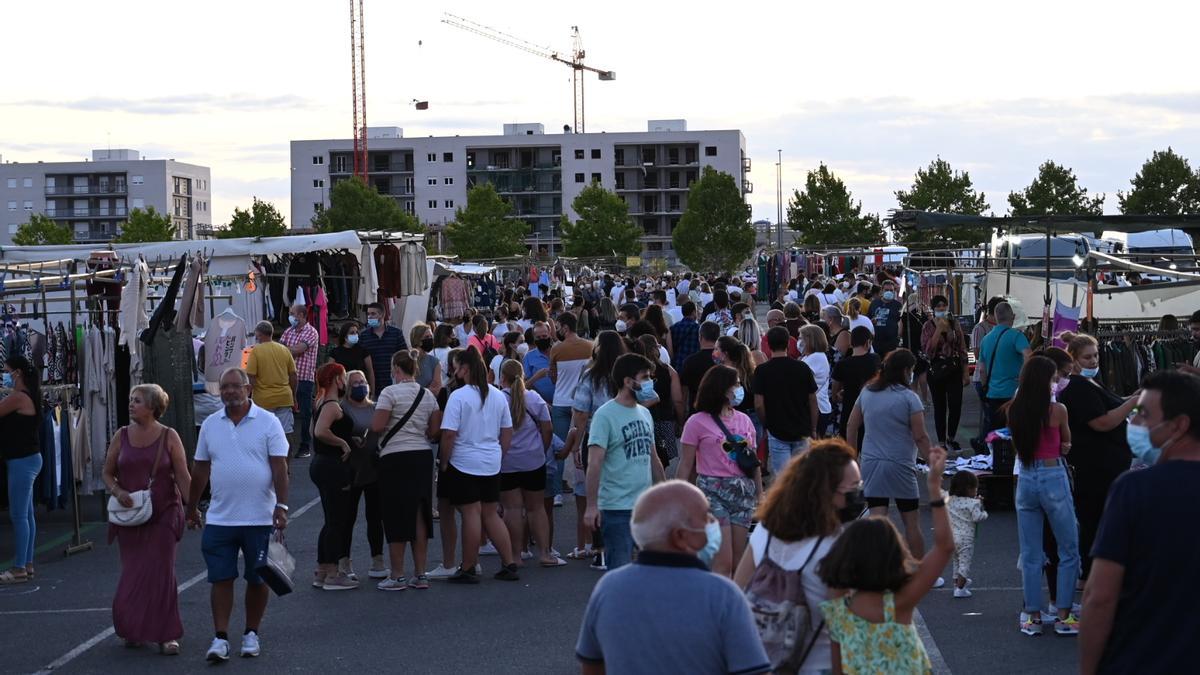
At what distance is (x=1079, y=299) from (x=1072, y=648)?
13275mm

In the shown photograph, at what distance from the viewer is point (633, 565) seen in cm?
436

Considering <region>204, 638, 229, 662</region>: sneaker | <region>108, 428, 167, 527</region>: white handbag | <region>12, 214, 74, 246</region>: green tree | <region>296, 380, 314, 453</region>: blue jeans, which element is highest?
<region>12, 214, 74, 246</region>: green tree

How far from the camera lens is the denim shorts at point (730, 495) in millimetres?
8422

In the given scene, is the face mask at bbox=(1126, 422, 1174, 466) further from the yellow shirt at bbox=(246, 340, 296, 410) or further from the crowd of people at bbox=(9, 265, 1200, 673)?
the yellow shirt at bbox=(246, 340, 296, 410)

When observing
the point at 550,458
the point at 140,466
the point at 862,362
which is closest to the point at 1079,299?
the point at 862,362

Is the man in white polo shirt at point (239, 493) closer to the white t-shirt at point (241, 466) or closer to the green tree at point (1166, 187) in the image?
Result: the white t-shirt at point (241, 466)

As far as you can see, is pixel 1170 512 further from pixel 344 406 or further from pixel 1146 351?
pixel 1146 351

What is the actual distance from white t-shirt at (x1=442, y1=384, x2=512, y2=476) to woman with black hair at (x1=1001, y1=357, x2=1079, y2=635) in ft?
12.0

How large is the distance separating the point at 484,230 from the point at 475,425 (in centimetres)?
8122

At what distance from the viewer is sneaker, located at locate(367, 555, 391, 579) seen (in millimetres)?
10906

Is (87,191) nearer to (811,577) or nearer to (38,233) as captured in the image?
(38,233)

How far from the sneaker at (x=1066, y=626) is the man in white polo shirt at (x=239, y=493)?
464 cm

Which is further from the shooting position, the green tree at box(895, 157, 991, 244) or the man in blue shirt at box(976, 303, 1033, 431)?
the green tree at box(895, 157, 991, 244)

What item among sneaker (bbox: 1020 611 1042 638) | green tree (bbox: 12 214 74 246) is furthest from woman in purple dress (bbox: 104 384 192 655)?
green tree (bbox: 12 214 74 246)
